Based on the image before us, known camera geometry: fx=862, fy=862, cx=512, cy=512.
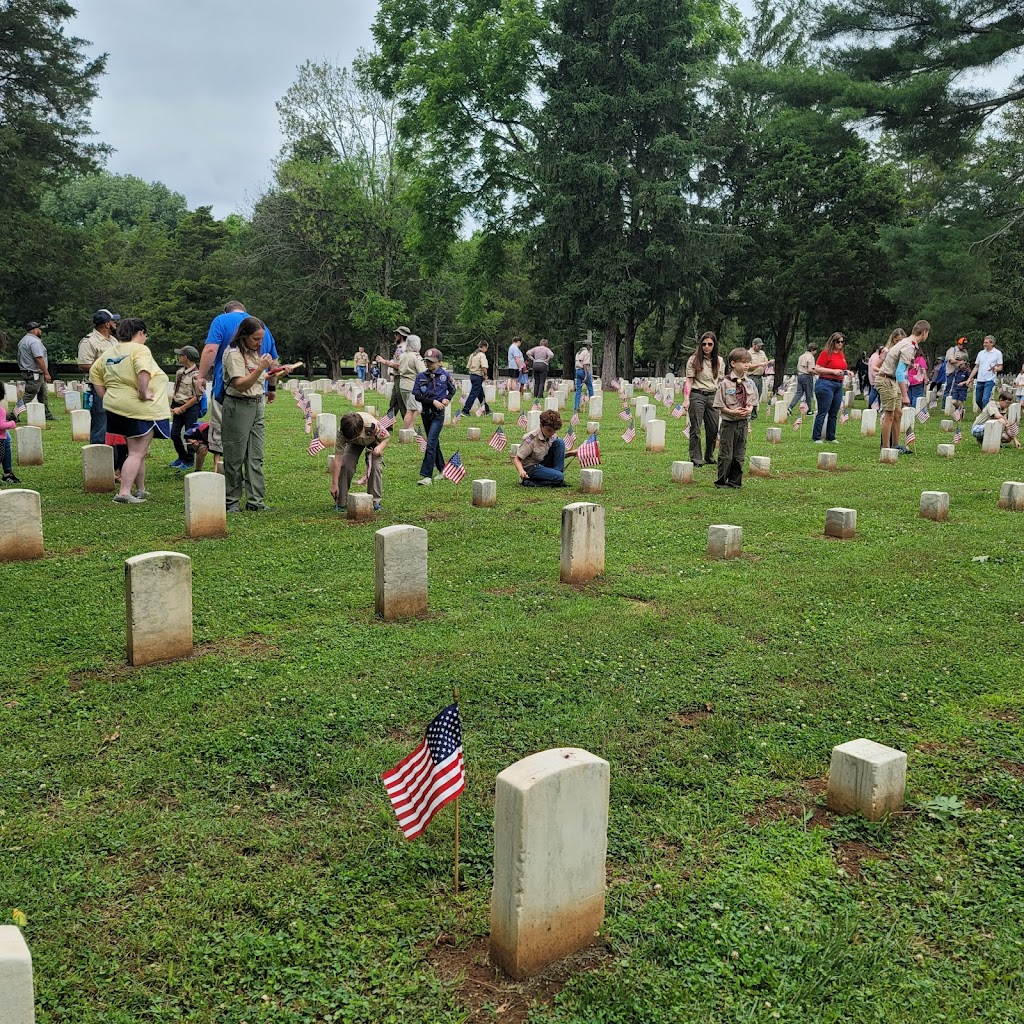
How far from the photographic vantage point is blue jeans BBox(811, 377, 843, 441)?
15.4 metres

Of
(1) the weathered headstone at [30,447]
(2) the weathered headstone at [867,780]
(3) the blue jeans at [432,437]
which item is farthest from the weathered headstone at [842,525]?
(1) the weathered headstone at [30,447]

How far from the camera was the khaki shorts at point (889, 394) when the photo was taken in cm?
1362

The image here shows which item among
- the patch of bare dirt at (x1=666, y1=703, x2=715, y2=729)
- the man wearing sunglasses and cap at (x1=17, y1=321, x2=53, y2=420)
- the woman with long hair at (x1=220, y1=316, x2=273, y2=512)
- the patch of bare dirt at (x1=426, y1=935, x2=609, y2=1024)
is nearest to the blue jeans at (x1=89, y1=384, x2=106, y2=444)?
the woman with long hair at (x1=220, y1=316, x2=273, y2=512)

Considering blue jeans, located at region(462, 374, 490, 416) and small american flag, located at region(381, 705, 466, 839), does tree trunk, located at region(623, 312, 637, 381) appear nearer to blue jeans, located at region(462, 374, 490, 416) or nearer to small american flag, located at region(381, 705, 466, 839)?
blue jeans, located at region(462, 374, 490, 416)

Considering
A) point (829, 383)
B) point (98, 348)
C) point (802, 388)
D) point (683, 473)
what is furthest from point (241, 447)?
point (802, 388)

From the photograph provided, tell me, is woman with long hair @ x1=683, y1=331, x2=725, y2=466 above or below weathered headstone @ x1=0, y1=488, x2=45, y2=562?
above

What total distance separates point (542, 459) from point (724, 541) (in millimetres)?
3848

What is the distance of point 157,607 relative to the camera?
5082 mm

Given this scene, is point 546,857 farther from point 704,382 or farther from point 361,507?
point 704,382

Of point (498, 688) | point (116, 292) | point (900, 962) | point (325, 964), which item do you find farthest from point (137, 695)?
→ point (116, 292)

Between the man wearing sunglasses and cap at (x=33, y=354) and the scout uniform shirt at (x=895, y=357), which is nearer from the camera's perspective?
the scout uniform shirt at (x=895, y=357)

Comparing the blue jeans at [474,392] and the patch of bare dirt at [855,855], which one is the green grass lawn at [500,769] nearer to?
the patch of bare dirt at [855,855]

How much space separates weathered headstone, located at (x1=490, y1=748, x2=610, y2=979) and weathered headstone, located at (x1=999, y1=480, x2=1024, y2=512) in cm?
896

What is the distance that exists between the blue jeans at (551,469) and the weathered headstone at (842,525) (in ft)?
11.7
